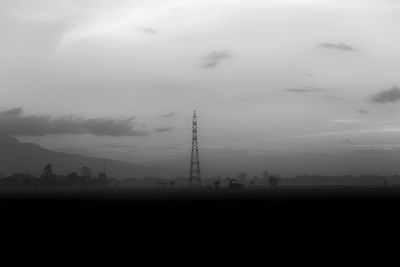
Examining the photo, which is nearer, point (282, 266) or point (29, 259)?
point (282, 266)

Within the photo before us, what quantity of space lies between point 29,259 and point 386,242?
19566 millimetres

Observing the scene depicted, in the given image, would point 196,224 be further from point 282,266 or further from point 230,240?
point 282,266

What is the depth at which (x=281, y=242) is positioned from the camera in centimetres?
3612

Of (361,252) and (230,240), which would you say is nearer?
(361,252)

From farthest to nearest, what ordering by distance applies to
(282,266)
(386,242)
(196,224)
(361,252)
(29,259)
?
(196,224) → (386,242) → (361,252) → (29,259) → (282,266)

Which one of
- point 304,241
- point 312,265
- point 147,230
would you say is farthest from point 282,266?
point 147,230

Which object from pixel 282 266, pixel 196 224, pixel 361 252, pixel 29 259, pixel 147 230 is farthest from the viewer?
pixel 196 224

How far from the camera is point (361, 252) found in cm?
3111

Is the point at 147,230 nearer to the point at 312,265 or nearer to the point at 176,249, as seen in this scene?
the point at 176,249

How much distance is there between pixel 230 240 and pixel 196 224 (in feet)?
46.8

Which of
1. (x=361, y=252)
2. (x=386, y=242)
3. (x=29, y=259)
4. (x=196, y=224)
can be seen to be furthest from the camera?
(x=196, y=224)

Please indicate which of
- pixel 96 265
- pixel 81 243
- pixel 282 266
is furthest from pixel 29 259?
pixel 282 266

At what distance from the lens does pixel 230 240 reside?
37.1m

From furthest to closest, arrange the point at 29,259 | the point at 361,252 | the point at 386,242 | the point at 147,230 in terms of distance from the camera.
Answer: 1. the point at 147,230
2. the point at 386,242
3. the point at 361,252
4. the point at 29,259
